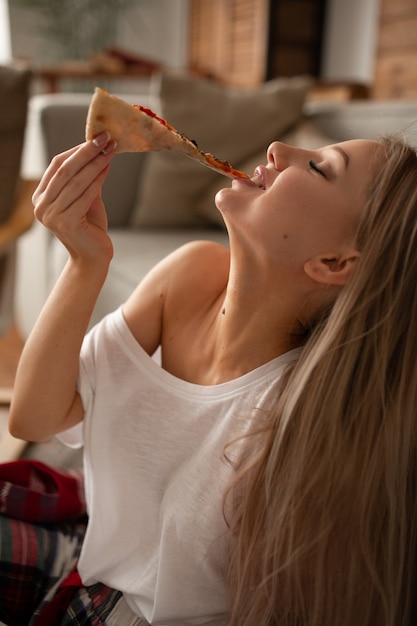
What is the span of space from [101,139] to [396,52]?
347 centimetres

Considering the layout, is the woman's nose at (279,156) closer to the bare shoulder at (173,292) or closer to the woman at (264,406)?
the woman at (264,406)

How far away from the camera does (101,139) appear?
688 millimetres

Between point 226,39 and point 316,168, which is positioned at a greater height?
point 226,39

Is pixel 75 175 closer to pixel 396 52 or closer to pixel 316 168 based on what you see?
pixel 316 168

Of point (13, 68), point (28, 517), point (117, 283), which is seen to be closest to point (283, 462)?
point (28, 517)

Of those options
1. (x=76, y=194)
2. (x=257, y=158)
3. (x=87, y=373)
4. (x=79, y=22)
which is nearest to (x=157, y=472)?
(x=87, y=373)

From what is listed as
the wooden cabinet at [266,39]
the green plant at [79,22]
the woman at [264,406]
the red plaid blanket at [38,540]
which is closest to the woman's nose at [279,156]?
the woman at [264,406]

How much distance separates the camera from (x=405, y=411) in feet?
2.24

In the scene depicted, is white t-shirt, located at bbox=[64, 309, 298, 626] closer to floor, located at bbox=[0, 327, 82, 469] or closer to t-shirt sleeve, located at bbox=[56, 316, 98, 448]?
t-shirt sleeve, located at bbox=[56, 316, 98, 448]

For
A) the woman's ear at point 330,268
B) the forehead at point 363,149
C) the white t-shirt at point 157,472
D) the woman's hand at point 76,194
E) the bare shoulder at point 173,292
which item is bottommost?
the white t-shirt at point 157,472

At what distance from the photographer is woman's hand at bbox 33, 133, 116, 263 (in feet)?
2.26

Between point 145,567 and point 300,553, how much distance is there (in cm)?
24

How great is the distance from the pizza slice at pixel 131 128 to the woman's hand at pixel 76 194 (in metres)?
0.01

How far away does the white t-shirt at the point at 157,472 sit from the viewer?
0.78m
